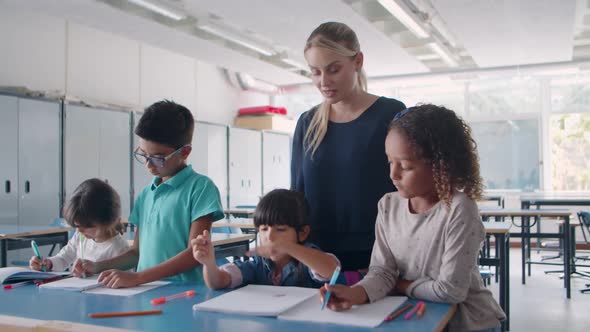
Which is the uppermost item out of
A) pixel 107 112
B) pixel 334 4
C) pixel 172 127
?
pixel 334 4

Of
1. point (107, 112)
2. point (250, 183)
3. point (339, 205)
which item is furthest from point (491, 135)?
point (339, 205)

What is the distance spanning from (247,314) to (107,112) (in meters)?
5.40

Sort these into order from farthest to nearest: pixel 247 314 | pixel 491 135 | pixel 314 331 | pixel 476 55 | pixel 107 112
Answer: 1. pixel 491 135
2. pixel 476 55
3. pixel 107 112
4. pixel 247 314
5. pixel 314 331

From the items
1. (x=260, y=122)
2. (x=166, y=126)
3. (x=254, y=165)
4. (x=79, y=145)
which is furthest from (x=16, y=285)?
(x=260, y=122)

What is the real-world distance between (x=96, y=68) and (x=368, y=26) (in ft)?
10.2

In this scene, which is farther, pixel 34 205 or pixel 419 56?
pixel 419 56

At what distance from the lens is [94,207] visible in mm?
2119

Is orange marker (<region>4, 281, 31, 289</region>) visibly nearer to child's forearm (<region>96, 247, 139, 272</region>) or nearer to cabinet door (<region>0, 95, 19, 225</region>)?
child's forearm (<region>96, 247, 139, 272</region>)

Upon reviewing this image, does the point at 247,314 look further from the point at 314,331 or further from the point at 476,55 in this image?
the point at 476,55

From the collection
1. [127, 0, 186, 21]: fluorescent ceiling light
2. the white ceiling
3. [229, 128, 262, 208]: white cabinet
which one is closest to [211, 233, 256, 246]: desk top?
the white ceiling

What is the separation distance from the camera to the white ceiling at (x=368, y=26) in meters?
5.21

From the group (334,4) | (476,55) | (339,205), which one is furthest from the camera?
(476,55)

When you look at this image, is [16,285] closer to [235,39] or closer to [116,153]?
[116,153]

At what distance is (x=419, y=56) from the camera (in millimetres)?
8211
